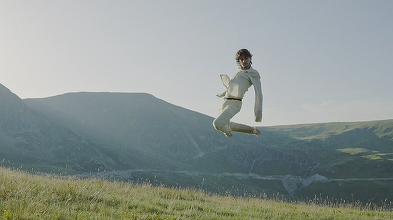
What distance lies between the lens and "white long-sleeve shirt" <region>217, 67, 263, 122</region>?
7230mm

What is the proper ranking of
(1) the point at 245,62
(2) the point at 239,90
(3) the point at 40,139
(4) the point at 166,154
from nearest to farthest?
(2) the point at 239,90
(1) the point at 245,62
(3) the point at 40,139
(4) the point at 166,154

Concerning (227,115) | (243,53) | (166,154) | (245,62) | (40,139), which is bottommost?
(166,154)

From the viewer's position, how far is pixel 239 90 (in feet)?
23.7

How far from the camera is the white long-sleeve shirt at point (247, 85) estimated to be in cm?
723

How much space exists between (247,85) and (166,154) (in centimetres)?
15840

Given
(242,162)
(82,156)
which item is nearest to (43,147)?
(82,156)

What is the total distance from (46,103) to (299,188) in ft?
505

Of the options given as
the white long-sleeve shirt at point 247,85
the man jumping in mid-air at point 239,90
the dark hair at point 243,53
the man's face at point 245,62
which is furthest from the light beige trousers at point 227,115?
the dark hair at point 243,53

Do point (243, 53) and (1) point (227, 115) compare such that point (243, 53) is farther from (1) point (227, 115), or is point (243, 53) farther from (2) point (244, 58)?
(1) point (227, 115)

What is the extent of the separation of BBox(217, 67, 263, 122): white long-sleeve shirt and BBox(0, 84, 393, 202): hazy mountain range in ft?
227

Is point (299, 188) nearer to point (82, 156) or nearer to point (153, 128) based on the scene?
point (82, 156)

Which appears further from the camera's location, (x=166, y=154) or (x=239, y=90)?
(x=166, y=154)

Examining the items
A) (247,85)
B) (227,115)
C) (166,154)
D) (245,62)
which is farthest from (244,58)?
(166,154)

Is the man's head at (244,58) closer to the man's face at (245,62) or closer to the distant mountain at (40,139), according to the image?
the man's face at (245,62)
